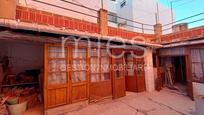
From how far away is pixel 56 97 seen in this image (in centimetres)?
452

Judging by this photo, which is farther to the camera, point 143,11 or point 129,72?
point 143,11

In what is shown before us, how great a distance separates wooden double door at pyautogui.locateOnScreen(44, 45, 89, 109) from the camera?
4434mm

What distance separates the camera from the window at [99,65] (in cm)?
556

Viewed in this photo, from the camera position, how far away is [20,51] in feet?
20.3

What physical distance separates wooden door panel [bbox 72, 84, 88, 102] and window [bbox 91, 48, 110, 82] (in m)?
0.55

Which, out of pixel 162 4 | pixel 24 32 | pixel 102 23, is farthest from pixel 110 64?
pixel 162 4

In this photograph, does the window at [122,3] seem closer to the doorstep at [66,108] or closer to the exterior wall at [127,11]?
the exterior wall at [127,11]

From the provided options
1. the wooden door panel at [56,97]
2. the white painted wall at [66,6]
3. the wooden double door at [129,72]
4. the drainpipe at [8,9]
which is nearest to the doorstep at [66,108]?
the wooden door panel at [56,97]

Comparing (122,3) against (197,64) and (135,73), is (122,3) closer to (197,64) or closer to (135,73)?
(135,73)

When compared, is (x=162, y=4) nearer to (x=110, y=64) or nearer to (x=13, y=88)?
(x=110, y=64)

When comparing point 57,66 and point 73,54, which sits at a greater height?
point 73,54

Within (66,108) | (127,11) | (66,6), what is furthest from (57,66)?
(127,11)

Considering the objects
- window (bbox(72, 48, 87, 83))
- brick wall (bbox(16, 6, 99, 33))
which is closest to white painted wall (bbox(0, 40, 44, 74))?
brick wall (bbox(16, 6, 99, 33))

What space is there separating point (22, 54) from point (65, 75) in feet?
9.37
